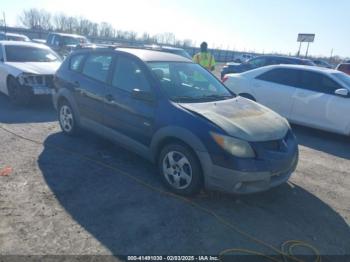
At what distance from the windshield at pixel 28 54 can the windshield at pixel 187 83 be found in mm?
5873

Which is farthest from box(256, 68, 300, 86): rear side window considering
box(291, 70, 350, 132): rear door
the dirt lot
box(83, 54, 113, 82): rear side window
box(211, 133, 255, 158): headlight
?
box(211, 133, 255, 158): headlight

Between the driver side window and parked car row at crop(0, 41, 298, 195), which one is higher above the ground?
the driver side window

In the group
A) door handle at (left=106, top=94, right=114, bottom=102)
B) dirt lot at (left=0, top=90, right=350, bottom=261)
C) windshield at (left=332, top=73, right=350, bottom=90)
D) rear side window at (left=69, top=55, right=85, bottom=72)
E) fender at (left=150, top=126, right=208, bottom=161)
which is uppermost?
windshield at (left=332, top=73, right=350, bottom=90)

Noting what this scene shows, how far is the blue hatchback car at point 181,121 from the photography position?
359cm

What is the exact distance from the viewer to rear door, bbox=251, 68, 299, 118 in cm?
764

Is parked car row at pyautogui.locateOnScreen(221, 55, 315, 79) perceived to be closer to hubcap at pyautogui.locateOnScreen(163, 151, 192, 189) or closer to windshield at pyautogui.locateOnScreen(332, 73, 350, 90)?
windshield at pyautogui.locateOnScreen(332, 73, 350, 90)

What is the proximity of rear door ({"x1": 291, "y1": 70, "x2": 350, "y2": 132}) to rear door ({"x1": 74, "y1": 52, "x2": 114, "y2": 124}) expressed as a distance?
15.6 ft

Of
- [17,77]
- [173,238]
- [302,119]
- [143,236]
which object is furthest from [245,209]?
[17,77]

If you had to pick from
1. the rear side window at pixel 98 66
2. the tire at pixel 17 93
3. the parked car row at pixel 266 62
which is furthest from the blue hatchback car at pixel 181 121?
the parked car row at pixel 266 62

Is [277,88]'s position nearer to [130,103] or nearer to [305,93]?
[305,93]

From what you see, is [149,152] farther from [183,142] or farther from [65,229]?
[65,229]

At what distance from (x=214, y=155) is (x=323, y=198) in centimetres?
187

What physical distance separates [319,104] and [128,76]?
474 centimetres

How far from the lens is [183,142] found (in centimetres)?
387
